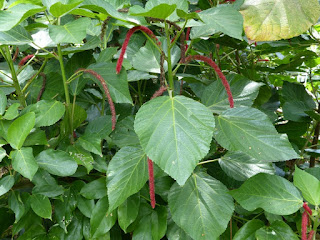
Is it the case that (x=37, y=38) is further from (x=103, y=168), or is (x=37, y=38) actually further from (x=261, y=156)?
(x=261, y=156)

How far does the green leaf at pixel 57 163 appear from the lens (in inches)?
26.1

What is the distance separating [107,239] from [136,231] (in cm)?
7

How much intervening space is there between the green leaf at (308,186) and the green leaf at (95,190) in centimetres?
41

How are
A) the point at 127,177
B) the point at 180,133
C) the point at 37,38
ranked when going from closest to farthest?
the point at 180,133 → the point at 127,177 → the point at 37,38

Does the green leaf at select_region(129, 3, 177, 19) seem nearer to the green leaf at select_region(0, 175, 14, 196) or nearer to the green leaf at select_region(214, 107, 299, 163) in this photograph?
the green leaf at select_region(214, 107, 299, 163)

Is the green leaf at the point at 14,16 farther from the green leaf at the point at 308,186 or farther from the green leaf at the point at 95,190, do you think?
the green leaf at the point at 308,186

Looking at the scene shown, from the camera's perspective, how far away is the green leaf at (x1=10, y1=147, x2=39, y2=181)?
0.62 meters

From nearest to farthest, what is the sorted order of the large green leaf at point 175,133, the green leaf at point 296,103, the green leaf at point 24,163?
1. the large green leaf at point 175,133
2. the green leaf at point 24,163
3. the green leaf at point 296,103

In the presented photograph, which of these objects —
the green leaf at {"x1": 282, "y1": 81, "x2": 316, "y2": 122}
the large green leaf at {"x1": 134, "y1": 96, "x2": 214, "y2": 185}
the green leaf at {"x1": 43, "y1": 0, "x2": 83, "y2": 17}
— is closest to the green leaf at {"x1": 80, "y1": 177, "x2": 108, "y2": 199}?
the large green leaf at {"x1": 134, "y1": 96, "x2": 214, "y2": 185}

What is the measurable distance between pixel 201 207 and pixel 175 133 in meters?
0.20

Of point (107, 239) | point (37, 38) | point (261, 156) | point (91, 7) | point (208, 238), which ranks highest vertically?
point (91, 7)

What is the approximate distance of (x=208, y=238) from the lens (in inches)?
23.8

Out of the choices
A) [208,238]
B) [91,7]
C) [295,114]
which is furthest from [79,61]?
[295,114]

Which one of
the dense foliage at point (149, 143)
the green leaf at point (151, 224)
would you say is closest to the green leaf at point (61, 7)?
the dense foliage at point (149, 143)
